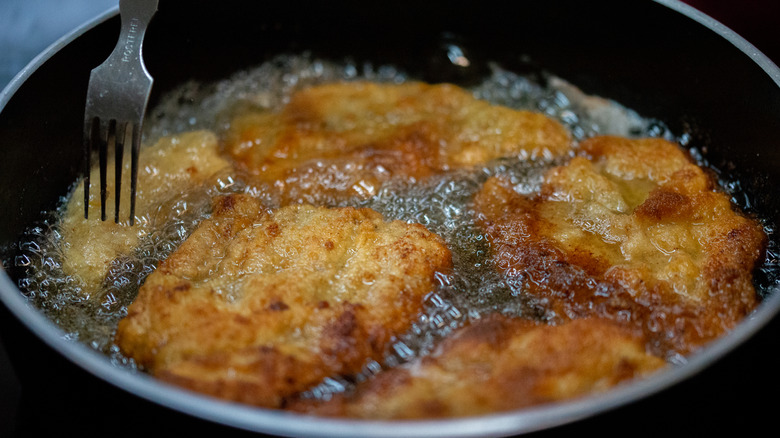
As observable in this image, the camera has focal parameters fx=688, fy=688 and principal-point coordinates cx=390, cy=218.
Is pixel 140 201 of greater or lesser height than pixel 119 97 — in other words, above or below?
below

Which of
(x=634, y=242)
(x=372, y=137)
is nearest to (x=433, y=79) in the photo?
(x=372, y=137)

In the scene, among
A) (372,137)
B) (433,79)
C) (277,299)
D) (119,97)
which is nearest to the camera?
(277,299)

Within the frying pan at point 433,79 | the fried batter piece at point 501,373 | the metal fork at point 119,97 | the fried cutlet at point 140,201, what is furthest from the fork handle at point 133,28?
the fried batter piece at point 501,373

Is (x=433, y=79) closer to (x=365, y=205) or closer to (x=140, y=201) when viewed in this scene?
(x=365, y=205)

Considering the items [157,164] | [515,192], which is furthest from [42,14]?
[515,192]

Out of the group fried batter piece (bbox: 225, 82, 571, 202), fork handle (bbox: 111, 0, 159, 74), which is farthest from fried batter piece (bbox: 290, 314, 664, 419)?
fork handle (bbox: 111, 0, 159, 74)

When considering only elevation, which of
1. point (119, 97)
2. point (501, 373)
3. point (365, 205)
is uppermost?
point (119, 97)

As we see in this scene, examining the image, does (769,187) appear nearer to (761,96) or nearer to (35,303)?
(761,96)
